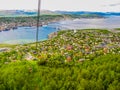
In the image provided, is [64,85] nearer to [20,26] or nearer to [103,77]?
[103,77]

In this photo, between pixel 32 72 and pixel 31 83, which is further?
pixel 32 72

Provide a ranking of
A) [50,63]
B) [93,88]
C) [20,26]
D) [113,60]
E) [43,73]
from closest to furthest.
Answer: [93,88] < [43,73] < [113,60] < [50,63] < [20,26]

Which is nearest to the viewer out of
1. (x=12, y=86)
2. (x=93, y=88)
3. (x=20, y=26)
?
(x=93, y=88)

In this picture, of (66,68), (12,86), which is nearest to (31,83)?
(12,86)

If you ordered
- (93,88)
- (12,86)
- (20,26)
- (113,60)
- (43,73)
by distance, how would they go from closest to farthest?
(93,88)
(12,86)
(43,73)
(113,60)
(20,26)

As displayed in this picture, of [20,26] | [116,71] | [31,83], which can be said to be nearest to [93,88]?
[116,71]

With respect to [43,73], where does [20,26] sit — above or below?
below

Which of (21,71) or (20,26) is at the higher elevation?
(21,71)

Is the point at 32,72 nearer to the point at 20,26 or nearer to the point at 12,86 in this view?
the point at 12,86

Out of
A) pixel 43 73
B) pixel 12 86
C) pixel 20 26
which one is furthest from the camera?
pixel 20 26
